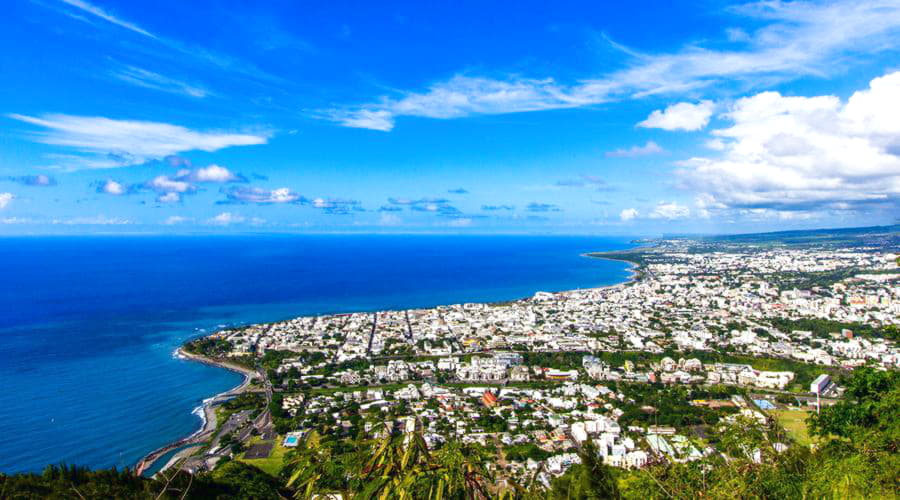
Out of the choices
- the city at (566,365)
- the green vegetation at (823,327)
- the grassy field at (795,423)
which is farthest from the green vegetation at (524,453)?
the green vegetation at (823,327)

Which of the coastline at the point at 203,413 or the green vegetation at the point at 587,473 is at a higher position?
the green vegetation at the point at 587,473

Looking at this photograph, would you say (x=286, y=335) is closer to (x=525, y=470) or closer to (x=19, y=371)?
(x=19, y=371)

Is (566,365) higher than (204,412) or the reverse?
the reverse

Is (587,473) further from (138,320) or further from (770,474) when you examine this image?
(138,320)

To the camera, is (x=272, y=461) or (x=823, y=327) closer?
(x=272, y=461)

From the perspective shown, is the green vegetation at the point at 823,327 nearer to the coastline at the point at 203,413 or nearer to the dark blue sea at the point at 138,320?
the dark blue sea at the point at 138,320

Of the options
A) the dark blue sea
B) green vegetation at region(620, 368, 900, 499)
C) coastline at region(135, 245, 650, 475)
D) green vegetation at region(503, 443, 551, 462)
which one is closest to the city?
green vegetation at region(503, 443, 551, 462)

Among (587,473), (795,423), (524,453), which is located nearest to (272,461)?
(524,453)

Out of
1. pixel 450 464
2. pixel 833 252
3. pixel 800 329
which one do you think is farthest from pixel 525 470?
pixel 833 252
